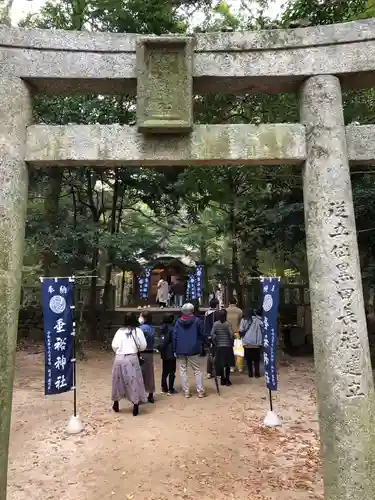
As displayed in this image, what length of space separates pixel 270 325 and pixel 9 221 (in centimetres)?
450

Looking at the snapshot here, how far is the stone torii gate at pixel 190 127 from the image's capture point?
12.6 feet

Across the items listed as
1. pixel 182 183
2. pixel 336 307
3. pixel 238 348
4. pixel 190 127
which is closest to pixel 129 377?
pixel 238 348

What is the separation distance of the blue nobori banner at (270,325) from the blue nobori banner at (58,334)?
3298 millimetres

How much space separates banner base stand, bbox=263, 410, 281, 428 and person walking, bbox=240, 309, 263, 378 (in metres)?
2.52

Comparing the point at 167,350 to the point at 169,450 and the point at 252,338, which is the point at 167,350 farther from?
the point at 169,450

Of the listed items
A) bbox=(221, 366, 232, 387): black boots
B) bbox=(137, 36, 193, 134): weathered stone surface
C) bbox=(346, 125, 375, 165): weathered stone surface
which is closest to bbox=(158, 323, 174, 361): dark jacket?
bbox=(221, 366, 232, 387): black boots

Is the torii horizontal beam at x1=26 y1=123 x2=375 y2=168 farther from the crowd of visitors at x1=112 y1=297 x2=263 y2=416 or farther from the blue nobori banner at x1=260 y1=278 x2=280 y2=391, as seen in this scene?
the crowd of visitors at x1=112 y1=297 x2=263 y2=416

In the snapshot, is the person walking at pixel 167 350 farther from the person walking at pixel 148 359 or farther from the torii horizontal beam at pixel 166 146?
the torii horizontal beam at pixel 166 146

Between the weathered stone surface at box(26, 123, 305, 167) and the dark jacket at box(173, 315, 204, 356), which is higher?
the weathered stone surface at box(26, 123, 305, 167)

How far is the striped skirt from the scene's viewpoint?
711 centimetres

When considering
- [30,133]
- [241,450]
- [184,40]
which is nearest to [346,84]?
[184,40]

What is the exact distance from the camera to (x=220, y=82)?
4.27m

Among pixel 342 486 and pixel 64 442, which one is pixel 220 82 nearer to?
pixel 342 486

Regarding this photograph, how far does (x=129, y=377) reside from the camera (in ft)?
23.2
